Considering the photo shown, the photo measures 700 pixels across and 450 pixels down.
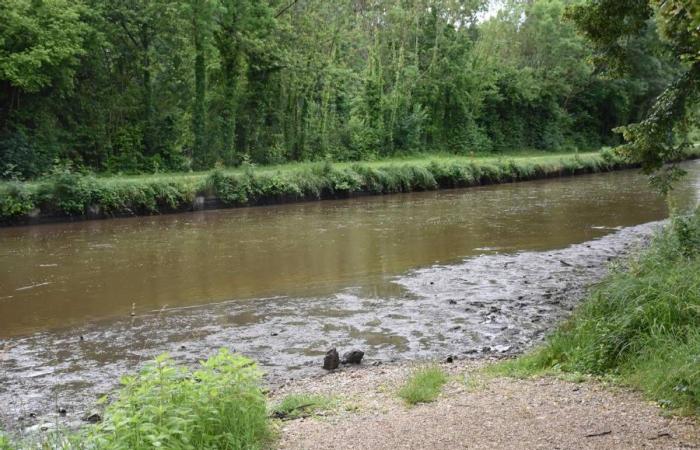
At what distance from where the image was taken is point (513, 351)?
8.55 meters

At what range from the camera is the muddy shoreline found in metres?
7.77

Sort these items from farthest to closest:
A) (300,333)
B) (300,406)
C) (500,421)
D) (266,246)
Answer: (266,246), (300,333), (300,406), (500,421)

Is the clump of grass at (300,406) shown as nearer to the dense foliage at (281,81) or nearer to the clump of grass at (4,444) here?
the clump of grass at (4,444)

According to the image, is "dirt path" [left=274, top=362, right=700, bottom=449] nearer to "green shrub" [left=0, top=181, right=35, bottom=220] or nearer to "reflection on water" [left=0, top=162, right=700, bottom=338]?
"reflection on water" [left=0, top=162, right=700, bottom=338]

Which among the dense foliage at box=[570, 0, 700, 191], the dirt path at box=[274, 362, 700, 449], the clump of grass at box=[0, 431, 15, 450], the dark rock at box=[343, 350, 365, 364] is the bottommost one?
the dark rock at box=[343, 350, 365, 364]

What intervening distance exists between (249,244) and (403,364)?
32.0 ft

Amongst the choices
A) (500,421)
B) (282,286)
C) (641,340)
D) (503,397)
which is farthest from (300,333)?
(641,340)

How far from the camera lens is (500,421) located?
5.56m

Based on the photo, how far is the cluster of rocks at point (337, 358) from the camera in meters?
8.17

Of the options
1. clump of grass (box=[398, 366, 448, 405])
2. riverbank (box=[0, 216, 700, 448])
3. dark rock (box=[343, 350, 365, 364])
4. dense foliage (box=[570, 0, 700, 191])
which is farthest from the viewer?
dense foliage (box=[570, 0, 700, 191])

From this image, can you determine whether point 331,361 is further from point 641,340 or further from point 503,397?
point 641,340

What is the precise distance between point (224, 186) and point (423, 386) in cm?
1888

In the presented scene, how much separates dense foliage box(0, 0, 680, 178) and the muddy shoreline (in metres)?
5.69

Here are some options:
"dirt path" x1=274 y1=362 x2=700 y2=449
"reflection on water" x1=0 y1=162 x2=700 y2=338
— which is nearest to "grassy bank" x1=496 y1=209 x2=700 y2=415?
"dirt path" x1=274 y1=362 x2=700 y2=449
